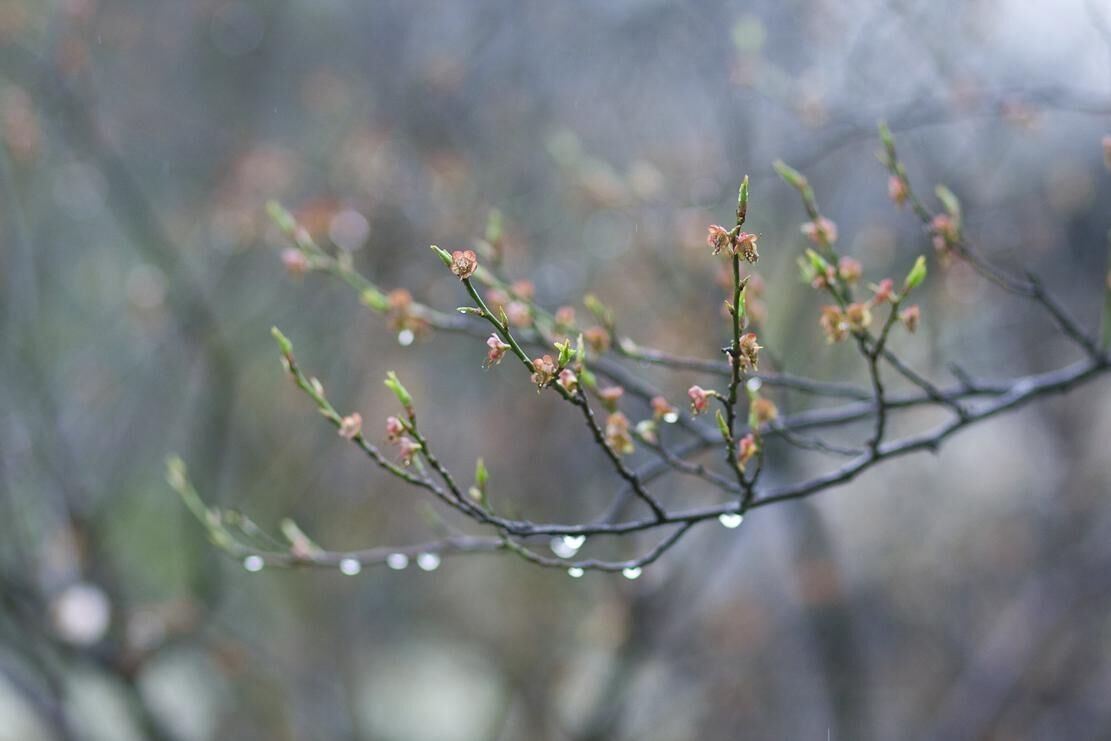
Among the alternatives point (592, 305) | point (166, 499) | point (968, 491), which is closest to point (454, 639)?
point (166, 499)

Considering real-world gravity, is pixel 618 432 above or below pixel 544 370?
above

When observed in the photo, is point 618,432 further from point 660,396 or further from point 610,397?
point 660,396

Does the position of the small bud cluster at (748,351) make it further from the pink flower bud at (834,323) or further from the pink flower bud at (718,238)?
the pink flower bud at (834,323)

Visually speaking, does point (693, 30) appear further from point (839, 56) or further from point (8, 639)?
A: point (8, 639)

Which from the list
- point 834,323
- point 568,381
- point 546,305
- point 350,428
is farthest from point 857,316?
point 546,305

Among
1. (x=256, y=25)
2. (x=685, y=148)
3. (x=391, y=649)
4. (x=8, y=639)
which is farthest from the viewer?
(x=391, y=649)

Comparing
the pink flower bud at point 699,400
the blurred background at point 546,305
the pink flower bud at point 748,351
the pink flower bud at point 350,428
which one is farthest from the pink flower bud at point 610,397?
the blurred background at point 546,305

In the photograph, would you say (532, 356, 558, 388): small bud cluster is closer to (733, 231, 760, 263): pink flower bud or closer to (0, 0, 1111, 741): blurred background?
(733, 231, 760, 263): pink flower bud

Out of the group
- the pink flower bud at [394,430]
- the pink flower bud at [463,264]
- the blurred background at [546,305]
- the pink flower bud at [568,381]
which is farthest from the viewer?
the blurred background at [546,305]
